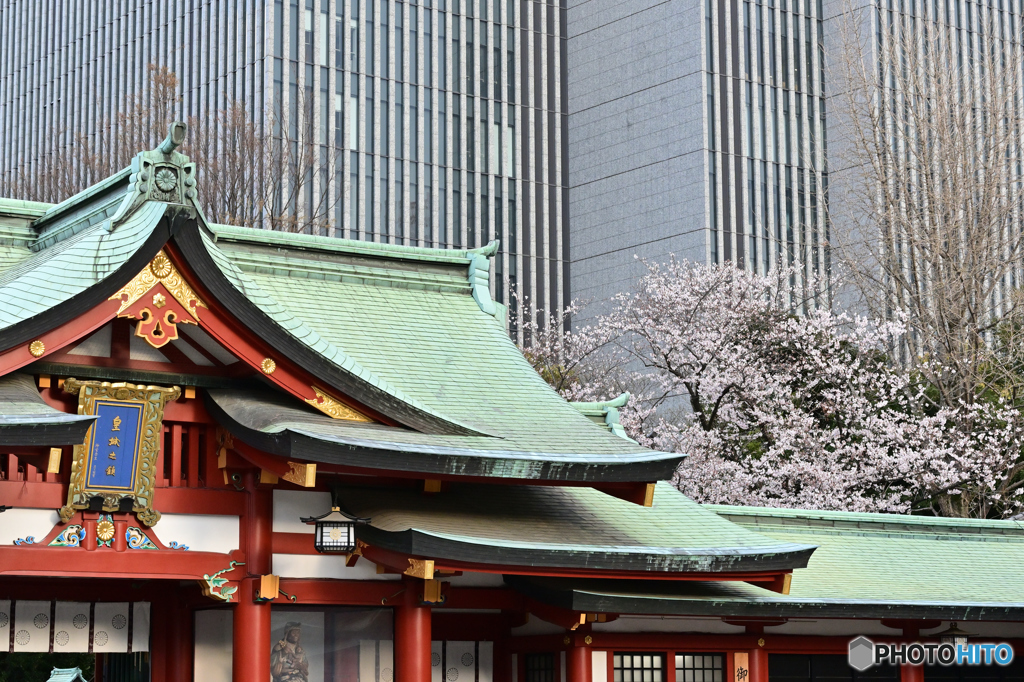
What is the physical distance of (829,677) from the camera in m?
15.7

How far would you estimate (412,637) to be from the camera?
42.4 feet

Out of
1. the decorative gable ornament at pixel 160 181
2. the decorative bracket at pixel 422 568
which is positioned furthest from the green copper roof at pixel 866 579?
the decorative gable ornament at pixel 160 181

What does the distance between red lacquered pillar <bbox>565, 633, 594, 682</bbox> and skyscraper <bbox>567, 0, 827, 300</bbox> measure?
48.1 meters

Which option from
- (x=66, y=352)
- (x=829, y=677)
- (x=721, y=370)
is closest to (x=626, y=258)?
(x=721, y=370)

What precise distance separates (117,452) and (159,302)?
1.41m

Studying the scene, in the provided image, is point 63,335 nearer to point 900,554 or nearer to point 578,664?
point 578,664

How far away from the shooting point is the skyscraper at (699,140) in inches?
2484

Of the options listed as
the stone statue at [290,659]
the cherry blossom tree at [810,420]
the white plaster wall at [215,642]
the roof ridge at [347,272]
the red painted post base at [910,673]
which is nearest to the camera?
the stone statue at [290,659]

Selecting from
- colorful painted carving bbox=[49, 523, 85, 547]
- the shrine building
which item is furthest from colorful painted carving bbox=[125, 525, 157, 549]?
colorful painted carving bbox=[49, 523, 85, 547]

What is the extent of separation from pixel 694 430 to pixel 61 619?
62.3 feet

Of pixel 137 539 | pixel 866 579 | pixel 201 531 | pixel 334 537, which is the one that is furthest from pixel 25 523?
pixel 866 579

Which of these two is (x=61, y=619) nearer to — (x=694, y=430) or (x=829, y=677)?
(x=829, y=677)

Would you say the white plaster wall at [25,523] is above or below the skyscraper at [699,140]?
below

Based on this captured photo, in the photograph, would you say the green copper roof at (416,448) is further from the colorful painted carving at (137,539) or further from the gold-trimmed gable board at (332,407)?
the colorful painted carving at (137,539)
